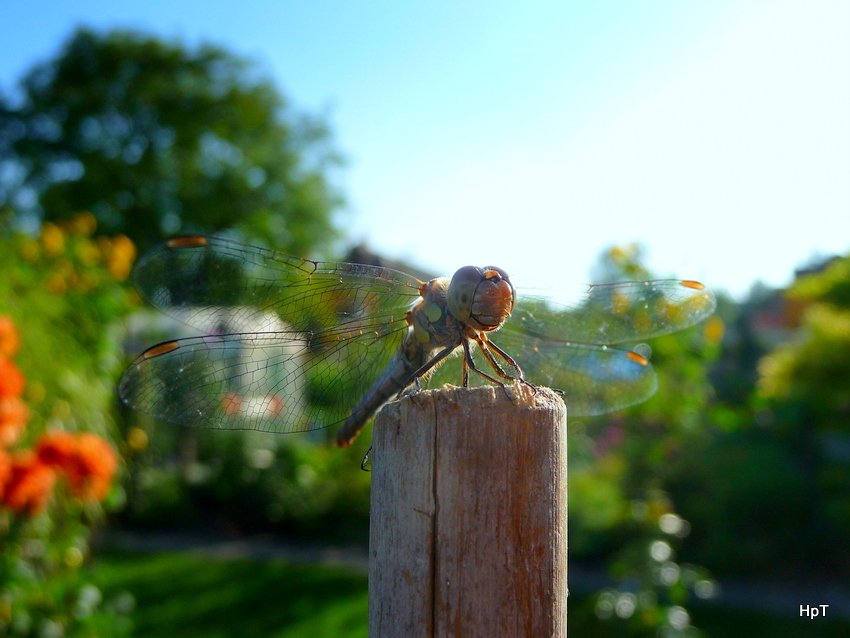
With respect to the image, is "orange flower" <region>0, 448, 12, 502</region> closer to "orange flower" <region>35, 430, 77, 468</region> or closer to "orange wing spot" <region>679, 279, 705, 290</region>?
"orange flower" <region>35, 430, 77, 468</region>

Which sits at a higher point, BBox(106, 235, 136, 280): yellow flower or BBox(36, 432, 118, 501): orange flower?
BBox(106, 235, 136, 280): yellow flower

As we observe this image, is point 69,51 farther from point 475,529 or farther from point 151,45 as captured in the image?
point 475,529

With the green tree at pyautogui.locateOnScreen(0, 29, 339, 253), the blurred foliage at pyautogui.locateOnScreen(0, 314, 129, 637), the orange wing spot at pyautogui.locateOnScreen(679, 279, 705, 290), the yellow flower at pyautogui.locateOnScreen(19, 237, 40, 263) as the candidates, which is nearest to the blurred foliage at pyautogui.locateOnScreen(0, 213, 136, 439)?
the yellow flower at pyautogui.locateOnScreen(19, 237, 40, 263)

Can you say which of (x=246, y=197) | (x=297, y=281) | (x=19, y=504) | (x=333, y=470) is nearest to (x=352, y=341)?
(x=297, y=281)

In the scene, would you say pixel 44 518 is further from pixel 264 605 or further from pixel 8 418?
pixel 264 605

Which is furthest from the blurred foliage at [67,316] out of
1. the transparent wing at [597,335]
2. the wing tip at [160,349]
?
the transparent wing at [597,335]

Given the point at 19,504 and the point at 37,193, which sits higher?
the point at 37,193

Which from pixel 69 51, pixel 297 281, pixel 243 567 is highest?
pixel 69 51

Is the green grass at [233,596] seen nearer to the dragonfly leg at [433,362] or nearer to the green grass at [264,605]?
the green grass at [264,605]
